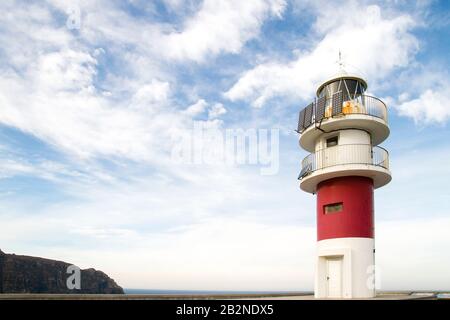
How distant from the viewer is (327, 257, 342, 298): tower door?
58.6 feet

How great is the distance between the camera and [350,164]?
1802 centimetres

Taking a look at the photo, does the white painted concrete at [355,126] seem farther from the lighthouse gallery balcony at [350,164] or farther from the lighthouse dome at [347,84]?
the lighthouse dome at [347,84]

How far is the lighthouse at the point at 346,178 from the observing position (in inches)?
696

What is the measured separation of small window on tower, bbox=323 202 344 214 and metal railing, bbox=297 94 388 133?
14.4 ft

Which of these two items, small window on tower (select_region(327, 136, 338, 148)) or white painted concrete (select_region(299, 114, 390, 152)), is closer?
white painted concrete (select_region(299, 114, 390, 152))

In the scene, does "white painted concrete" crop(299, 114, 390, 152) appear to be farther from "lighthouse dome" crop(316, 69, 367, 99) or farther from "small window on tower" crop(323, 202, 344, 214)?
"small window on tower" crop(323, 202, 344, 214)

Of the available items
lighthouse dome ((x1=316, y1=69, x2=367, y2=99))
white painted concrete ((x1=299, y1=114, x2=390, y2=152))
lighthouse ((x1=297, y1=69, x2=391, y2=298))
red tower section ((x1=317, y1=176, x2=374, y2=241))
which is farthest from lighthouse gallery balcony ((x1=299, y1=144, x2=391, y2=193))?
lighthouse dome ((x1=316, y1=69, x2=367, y2=99))

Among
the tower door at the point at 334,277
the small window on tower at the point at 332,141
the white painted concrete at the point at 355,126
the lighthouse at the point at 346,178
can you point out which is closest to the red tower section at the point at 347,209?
the lighthouse at the point at 346,178

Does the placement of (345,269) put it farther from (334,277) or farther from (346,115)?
(346,115)

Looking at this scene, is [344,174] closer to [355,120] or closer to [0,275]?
[355,120]

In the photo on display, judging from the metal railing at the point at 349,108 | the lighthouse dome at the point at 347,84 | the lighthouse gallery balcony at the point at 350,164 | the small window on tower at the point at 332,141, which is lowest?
the lighthouse gallery balcony at the point at 350,164
